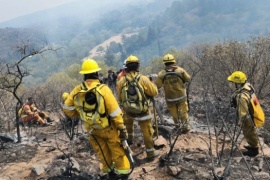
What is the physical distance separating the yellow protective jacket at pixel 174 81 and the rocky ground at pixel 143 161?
828mm

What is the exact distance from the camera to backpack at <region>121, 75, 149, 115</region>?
5785 mm

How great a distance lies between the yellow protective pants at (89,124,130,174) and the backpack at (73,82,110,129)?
18 centimetres

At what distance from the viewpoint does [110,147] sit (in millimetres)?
4984

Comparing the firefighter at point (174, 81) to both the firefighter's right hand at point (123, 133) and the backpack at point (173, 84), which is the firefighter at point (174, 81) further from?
the firefighter's right hand at point (123, 133)

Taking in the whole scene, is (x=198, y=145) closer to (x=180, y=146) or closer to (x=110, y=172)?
(x=180, y=146)

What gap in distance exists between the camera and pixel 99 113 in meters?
4.68

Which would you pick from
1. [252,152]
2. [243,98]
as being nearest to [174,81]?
[243,98]

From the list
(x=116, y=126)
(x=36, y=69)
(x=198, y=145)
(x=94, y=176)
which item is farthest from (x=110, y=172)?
(x=36, y=69)

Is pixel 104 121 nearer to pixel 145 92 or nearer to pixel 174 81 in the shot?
pixel 145 92

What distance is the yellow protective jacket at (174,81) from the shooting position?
7.16 m

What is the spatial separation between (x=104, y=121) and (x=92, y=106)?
29 centimetres

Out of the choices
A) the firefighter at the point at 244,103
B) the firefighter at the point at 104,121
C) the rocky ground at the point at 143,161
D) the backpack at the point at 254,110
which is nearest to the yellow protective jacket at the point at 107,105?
the firefighter at the point at 104,121

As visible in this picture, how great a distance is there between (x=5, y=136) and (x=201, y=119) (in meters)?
5.46

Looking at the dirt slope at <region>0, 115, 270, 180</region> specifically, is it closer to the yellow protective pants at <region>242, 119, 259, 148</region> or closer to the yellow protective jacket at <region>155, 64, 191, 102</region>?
the yellow protective pants at <region>242, 119, 259, 148</region>
